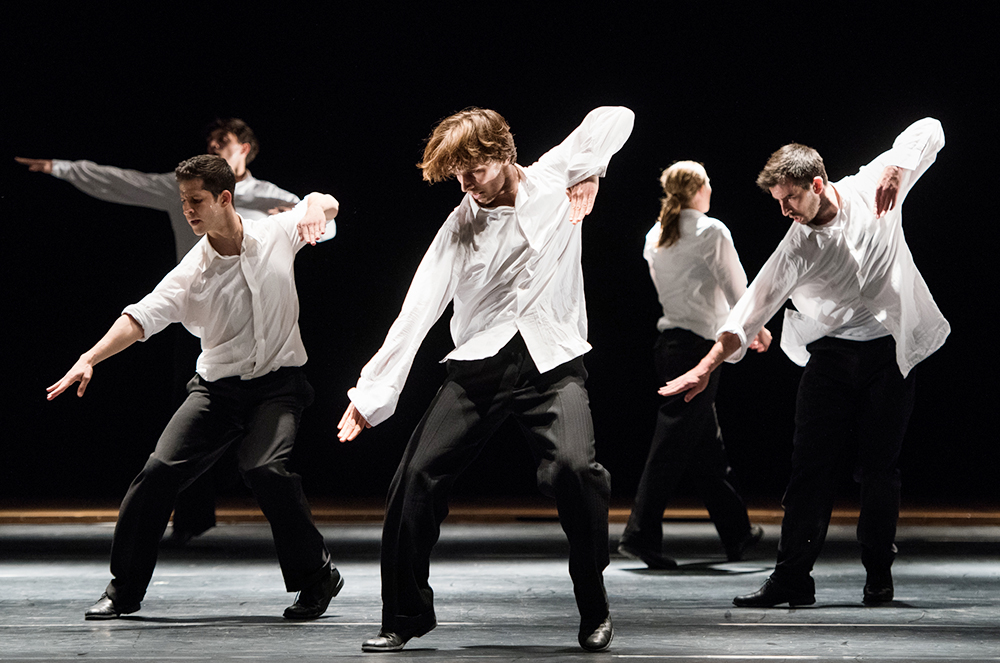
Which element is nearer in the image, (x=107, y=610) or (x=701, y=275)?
(x=107, y=610)

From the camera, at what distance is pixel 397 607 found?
2463 mm

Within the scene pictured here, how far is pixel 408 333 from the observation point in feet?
8.07

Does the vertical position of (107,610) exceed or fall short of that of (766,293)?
it falls short

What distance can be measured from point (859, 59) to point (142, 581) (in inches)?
171

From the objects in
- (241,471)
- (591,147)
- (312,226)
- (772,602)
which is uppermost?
(591,147)

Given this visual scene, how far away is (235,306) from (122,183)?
5.54 ft

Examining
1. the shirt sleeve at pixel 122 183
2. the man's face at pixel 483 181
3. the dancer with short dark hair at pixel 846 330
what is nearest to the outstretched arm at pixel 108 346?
the man's face at pixel 483 181

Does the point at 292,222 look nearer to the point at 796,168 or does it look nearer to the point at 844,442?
the point at 796,168

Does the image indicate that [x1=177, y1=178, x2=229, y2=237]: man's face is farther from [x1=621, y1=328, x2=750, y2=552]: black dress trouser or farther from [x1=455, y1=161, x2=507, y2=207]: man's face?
[x1=621, y1=328, x2=750, y2=552]: black dress trouser

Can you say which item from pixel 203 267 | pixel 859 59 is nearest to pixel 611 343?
pixel 859 59

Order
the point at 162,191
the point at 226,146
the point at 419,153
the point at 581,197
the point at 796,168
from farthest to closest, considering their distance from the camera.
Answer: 1. the point at 419,153
2. the point at 162,191
3. the point at 226,146
4. the point at 796,168
5. the point at 581,197

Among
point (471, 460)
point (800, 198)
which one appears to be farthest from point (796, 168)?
point (471, 460)

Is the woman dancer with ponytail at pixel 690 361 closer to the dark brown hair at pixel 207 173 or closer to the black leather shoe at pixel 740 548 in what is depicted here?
the black leather shoe at pixel 740 548

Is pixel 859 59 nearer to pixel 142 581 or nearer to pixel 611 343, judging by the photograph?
pixel 611 343
